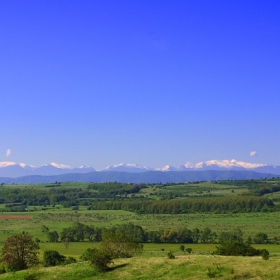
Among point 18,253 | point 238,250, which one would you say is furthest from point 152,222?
point 18,253

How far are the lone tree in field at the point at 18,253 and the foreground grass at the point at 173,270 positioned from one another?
424cm

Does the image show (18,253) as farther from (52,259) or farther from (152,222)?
(152,222)

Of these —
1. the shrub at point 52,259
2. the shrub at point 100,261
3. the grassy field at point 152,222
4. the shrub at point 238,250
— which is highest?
the shrub at point 100,261

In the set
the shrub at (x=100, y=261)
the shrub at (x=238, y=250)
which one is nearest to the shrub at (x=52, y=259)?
the shrub at (x=100, y=261)

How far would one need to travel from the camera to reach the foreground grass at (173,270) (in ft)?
129

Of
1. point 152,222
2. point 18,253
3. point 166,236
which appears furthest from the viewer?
point 152,222

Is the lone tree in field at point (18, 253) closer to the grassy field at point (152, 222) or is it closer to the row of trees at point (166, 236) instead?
the row of trees at point (166, 236)

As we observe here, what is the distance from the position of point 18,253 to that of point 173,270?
20.2 metres

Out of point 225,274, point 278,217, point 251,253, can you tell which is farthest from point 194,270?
point 278,217

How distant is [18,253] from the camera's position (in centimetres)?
5059

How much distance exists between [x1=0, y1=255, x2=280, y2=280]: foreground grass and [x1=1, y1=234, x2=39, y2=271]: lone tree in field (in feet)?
13.9

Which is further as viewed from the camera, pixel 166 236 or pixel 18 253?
pixel 166 236

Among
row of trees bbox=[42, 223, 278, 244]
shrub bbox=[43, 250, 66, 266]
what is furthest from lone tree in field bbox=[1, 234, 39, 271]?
row of trees bbox=[42, 223, 278, 244]

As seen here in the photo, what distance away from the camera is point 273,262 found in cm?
4259
